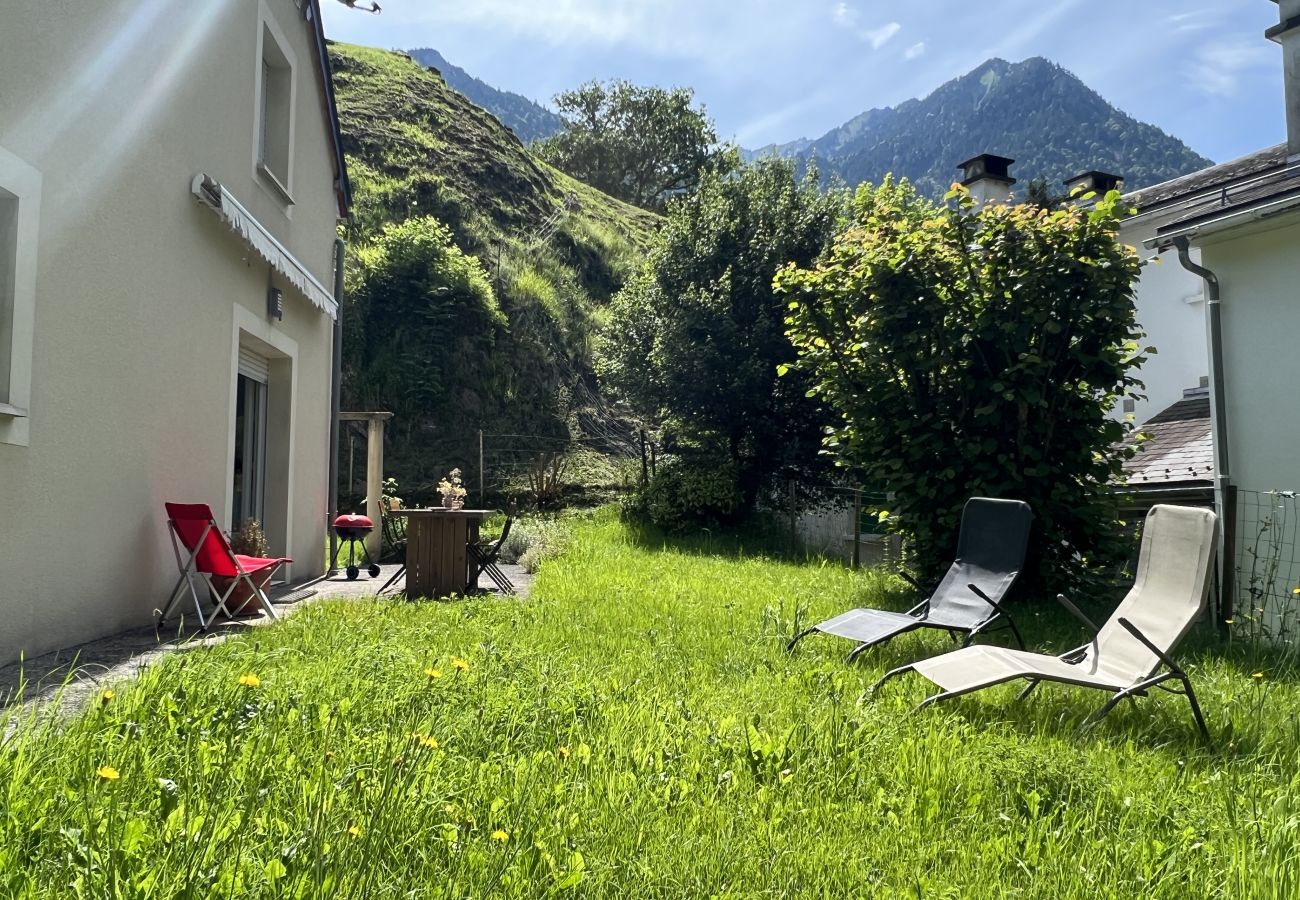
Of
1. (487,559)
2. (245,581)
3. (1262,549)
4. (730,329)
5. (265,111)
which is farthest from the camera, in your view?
(730,329)

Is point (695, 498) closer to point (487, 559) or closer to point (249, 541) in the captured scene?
point (487, 559)

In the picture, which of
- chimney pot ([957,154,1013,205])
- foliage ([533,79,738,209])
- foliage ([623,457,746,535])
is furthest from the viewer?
foliage ([533,79,738,209])

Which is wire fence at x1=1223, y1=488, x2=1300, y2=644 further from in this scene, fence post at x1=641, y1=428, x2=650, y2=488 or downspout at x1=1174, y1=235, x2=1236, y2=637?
fence post at x1=641, y1=428, x2=650, y2=488

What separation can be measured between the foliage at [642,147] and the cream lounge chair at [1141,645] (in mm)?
42277

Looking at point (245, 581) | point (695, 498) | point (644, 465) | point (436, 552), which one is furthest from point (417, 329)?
point (245, 581)

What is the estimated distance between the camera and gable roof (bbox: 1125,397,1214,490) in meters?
10.8

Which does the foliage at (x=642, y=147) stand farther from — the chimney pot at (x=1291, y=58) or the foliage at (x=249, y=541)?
the foliage at (x=249, y=541)

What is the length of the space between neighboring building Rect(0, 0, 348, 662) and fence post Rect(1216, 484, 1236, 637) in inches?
331

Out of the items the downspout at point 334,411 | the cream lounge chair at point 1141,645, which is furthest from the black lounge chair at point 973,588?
the downspout at point 334,411

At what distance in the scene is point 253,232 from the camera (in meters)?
7.38

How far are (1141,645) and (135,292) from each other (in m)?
6.45

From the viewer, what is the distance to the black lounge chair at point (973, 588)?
17.4 feet

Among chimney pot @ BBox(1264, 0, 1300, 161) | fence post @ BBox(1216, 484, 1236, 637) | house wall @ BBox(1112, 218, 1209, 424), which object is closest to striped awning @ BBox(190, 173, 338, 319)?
fence post @ BBox(1216, 484, 1236, 637)

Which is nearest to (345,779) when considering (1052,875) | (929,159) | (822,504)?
(1052,875)
